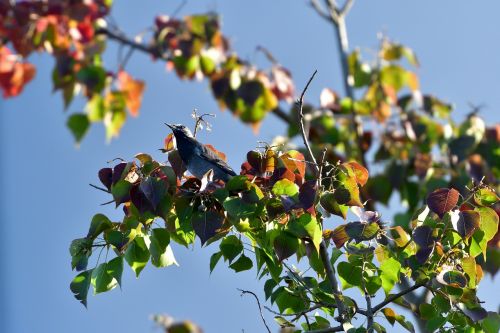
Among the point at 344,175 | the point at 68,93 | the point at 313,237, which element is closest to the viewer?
the point at 313,237

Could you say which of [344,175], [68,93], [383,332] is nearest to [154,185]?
[344,175]

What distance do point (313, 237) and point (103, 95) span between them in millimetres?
4047

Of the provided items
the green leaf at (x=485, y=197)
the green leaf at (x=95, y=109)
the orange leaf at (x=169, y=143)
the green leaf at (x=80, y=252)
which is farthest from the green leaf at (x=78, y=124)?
the green leaf at (x=485, y=197)

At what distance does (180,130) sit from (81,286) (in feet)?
3.61

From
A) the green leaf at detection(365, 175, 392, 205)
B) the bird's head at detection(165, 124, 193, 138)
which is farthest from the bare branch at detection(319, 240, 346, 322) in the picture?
the green leaf at detection(365, 175, 392, 205)

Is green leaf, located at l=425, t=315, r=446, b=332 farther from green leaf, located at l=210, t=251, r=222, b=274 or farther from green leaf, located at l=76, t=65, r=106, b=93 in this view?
green leaf, located at l=76, t=65, r=106, b=93

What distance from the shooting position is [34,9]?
6.18 metres

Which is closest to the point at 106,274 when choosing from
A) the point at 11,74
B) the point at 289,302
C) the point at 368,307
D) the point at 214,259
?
the point at 214,259

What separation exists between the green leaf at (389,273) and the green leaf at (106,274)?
0.82 metres

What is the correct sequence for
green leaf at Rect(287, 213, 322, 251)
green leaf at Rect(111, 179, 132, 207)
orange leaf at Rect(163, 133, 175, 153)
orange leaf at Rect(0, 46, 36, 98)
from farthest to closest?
orange leaf at Rect(0, 46, 36, 98) < orange leaf at Rect(163, 133, 175, 153) < green leaf at Rect(111, 179, 132, 207) < green leaf at Rect(287, 213, 322, 251)

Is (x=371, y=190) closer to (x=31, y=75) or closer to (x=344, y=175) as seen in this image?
(x=31, y=75)

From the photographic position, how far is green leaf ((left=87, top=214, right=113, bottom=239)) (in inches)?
108

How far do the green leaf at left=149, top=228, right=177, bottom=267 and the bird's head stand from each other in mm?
730

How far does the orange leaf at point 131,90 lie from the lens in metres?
6.37
